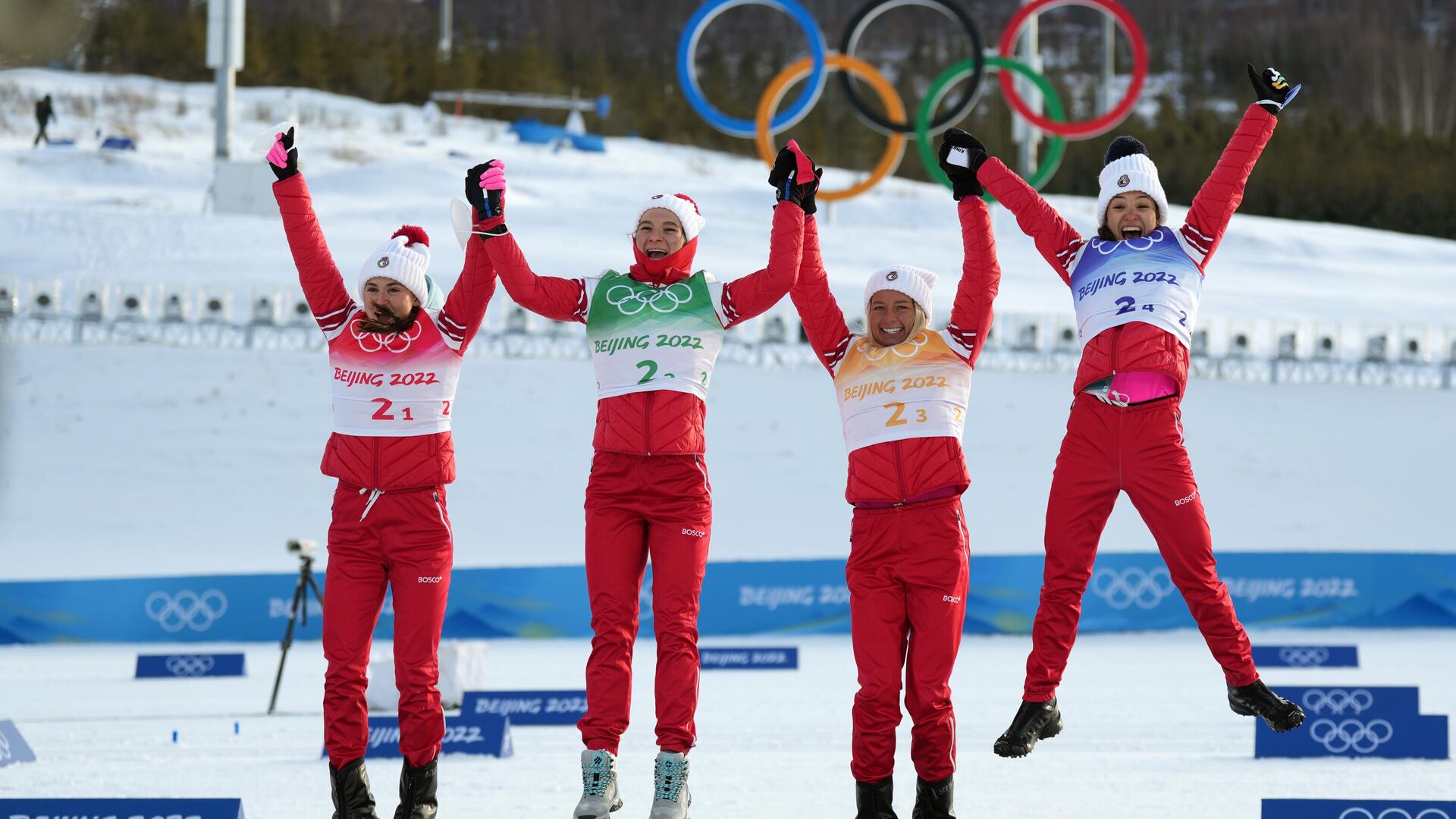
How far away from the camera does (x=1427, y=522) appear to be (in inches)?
619

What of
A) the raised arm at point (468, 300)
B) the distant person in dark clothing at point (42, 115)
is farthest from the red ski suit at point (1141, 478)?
the distant person in dark clothing at point (42, 115)

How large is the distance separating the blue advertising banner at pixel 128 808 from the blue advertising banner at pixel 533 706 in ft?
12.3

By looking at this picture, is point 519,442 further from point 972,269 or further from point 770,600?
point 972,269

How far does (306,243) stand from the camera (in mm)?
5051

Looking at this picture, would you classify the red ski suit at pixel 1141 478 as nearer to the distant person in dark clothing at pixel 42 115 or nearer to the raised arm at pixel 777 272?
the raised arm at pixel 777 272

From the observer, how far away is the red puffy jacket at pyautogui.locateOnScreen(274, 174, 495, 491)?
4.83m

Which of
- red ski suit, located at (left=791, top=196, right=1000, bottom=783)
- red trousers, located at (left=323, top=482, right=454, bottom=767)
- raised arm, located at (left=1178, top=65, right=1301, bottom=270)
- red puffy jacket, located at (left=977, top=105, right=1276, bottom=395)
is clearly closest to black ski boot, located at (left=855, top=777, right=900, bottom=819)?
red ski suit, located at (left=791, top=196, right=1000, bottom=783)

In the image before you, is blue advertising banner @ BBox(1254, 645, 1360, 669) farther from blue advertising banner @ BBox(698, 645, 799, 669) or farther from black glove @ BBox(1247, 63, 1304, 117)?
black glove @ BBox(1247, 63, 1304, 117)

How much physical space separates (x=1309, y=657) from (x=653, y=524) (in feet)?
21.1

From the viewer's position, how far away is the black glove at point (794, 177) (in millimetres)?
4930

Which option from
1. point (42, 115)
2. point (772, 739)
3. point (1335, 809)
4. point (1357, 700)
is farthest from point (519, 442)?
point (42, 115)

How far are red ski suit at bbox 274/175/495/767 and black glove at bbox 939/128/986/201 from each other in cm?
152

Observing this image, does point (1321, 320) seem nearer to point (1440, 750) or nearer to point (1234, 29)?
point (1440, 750)

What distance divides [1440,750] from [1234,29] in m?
78.6
